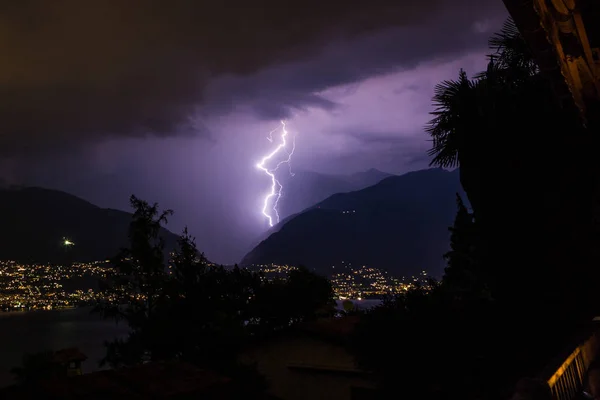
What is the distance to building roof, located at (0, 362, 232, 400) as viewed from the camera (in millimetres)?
8562

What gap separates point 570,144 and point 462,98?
2783 millimetres

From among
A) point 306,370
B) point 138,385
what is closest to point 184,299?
point 306,370

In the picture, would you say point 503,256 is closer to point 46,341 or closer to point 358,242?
point 46,341

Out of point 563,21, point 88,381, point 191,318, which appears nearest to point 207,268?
point 191,318

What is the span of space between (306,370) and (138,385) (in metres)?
7.67

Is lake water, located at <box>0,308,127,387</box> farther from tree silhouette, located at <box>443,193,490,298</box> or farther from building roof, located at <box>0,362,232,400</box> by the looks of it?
building roof, located at <box>0,362,232,400</box>

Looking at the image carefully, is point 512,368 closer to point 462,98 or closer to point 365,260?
point 462,98

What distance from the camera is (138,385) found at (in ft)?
32.6

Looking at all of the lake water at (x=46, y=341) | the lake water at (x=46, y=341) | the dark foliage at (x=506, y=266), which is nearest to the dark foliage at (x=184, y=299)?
the dark foliage at (x=506, y=266)

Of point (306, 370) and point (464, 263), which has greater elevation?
point (464, 263)

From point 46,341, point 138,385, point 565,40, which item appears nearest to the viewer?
point 565,40

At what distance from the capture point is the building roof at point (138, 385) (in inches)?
337

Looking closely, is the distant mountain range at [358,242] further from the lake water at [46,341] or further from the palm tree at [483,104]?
the palm tree at [483,104]

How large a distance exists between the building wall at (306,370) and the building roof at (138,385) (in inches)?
185
